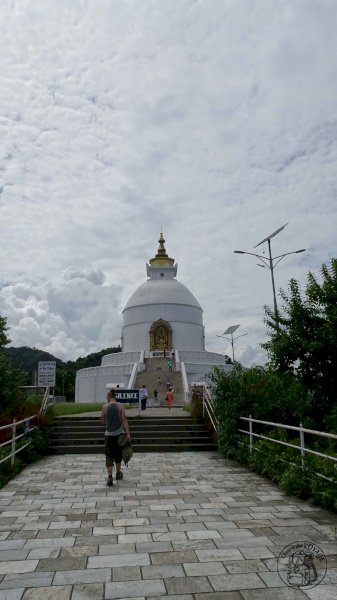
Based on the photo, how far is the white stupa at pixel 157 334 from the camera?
33469mm

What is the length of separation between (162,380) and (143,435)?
16.7 m

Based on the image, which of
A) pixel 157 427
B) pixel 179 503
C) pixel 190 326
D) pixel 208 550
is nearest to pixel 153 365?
pixel 190 326

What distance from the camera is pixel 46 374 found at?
16047 millimetres

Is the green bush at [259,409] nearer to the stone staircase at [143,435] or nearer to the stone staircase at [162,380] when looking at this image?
the stone staircase at [143,435]

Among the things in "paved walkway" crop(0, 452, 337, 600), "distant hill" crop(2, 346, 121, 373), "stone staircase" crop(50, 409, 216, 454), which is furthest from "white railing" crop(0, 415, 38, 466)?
"distant hill" crop(2, 346, 121, 373)

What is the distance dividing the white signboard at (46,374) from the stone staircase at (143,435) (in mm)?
1636

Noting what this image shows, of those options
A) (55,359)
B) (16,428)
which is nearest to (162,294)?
(16,428)

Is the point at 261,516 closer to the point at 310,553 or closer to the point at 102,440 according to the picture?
the point at 310,553

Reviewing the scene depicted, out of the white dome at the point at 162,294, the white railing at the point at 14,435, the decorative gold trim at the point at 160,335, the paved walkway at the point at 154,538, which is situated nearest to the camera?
the paved walkway at the point at 154,538

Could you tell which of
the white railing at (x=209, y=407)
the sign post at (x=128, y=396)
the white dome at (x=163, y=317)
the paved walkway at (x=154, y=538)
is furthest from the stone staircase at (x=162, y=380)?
the paved walkway at (x=154, y=538)

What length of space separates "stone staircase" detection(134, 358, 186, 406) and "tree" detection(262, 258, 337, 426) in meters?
14.5

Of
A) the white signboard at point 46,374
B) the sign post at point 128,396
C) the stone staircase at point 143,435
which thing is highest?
the white signboard at point 46,374

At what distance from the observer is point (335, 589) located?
3729mm

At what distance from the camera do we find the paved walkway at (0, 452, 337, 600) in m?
3.79
